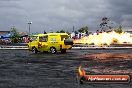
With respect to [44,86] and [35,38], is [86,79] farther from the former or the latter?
[35,38]

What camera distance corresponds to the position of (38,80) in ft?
47.9

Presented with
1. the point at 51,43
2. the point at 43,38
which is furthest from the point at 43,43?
the point at 51,43

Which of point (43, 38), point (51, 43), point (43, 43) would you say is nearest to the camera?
point (51, 43)

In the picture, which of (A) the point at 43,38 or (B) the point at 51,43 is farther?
(A) the point at 43,38

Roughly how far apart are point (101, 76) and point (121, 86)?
6.91m

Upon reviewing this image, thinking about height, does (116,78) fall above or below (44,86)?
above

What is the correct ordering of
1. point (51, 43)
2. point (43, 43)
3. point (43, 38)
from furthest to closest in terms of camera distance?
point (43, 38), point (43, 43), point (51, 43)

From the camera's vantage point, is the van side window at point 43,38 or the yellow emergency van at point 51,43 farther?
the van side window at point 43,38

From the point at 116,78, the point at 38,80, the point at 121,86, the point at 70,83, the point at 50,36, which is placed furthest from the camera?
the point at 50,36

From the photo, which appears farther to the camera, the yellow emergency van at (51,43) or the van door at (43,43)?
the van door at (43,43)

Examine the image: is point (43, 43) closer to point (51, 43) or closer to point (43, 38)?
point (43, 38)

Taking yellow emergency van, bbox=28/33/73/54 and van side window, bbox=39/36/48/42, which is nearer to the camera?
yellow emergency van, bbox=28/33/73/54

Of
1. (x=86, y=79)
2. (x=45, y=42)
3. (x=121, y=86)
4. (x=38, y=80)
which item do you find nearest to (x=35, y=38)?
(x=45, y=42)

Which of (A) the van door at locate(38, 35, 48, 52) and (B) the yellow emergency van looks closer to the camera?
(B) the yellow emergency van
